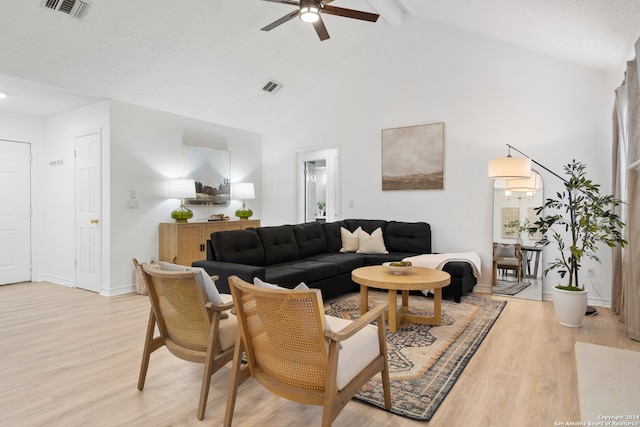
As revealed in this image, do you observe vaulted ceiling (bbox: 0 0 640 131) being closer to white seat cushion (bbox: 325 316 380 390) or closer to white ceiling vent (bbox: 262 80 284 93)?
white ceiling vent (bbox: 262 80 284 93)

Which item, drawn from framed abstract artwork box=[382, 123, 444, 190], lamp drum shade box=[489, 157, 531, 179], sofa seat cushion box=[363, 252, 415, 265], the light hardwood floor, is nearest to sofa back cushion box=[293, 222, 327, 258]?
sofa seat cushion box=[363, 252, 415, 265]

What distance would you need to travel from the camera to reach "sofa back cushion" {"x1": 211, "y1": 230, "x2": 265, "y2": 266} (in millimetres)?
4031

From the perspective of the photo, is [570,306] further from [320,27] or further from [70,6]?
[70,6]

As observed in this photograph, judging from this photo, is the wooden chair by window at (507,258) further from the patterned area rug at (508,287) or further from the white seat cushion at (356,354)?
the white seat cushion at (356,354)

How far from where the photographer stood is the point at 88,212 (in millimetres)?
5258

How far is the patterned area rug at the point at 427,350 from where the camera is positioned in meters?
2.27

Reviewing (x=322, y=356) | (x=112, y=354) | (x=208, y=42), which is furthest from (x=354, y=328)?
(x=208, y=42)

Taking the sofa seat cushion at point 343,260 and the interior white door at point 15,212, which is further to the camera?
the interior white door at point 15,212

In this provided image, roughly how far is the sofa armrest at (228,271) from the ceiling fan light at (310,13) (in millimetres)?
2322

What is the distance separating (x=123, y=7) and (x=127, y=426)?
3.68 meters

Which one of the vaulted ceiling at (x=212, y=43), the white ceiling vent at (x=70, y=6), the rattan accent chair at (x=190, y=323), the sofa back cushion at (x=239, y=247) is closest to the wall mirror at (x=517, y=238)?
the vaulted ceiling at (x=212, y=43)

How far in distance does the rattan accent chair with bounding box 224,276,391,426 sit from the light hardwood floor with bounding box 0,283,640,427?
0.37m

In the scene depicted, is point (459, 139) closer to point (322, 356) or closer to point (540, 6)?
point (540, 6)

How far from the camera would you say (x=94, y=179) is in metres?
5.16
